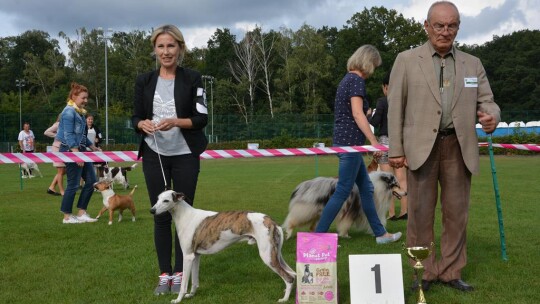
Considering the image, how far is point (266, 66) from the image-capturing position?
57.3 metres

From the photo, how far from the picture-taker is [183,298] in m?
4.04

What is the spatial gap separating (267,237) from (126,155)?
1942 mm

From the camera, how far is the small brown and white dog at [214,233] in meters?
3.91

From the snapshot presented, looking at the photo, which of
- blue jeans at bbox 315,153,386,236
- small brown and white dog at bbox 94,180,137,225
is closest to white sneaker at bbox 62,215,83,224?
small brown and white dog at bbox 94,180,137,225

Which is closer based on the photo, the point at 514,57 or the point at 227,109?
the point at 227,109

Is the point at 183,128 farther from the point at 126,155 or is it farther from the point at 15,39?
the point at 15,39

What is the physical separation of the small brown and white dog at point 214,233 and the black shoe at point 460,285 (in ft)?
3.95

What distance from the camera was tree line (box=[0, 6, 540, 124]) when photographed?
54250 mm

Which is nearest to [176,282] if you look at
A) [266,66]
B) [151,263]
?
[151,263]

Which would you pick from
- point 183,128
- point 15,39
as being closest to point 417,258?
point 183,128

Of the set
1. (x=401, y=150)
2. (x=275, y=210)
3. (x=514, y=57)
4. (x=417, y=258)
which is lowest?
(x=275, y=210)

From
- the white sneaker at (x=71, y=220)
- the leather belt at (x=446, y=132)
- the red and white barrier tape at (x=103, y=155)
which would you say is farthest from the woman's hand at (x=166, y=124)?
the white sneaker at (x=71, y=220)

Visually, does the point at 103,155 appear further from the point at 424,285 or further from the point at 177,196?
the point at 424,285

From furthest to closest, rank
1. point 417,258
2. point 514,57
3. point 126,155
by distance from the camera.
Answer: point 514,57
point 126,155
point 417,258
